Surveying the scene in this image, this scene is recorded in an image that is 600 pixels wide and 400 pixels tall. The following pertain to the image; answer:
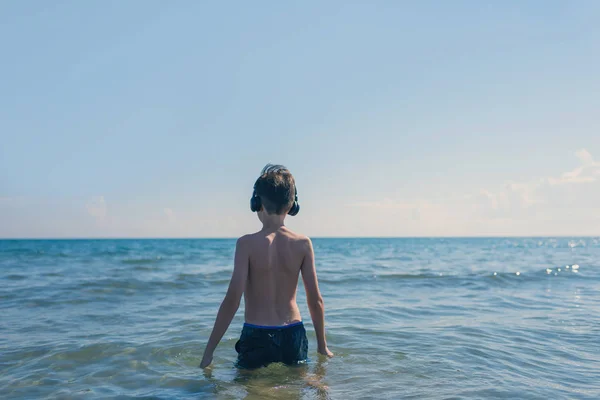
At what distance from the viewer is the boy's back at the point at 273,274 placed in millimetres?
3883

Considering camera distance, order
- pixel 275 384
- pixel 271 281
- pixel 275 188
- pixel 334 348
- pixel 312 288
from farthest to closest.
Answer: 1. pixel 334 348
2. pixel 275 384
3. pixel 312 288
4. pixel 271 281
5. pixel 275 188

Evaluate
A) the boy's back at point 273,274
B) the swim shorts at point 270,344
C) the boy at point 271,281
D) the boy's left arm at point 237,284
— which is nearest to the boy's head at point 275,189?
the boy at point 271,281

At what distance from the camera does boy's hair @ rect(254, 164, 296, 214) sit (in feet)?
12.6

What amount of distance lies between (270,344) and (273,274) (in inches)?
24.1

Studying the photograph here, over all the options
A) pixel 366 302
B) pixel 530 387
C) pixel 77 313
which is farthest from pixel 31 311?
pixel 530 387

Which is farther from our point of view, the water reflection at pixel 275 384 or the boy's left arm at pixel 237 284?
the water reflection at pixel 275 384

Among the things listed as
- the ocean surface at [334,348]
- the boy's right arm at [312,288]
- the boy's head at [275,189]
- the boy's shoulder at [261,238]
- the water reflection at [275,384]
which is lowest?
the ocean surface at [334,348]

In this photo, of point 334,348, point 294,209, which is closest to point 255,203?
point 294,209

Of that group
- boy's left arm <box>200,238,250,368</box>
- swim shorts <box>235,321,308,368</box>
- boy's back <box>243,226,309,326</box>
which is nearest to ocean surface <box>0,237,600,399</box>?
swim shorts <box>235,321,308,368</box>

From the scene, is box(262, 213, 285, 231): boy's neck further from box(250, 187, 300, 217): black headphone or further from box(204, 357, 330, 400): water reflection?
box(204, 357, 330, 400): water reflection

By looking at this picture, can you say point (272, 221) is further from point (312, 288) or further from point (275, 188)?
point (312, 288)

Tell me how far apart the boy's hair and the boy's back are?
212 millimetres

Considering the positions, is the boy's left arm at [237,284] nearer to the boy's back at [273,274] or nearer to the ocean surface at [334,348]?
the boy's back at [273,274]

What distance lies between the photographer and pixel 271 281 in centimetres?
394
